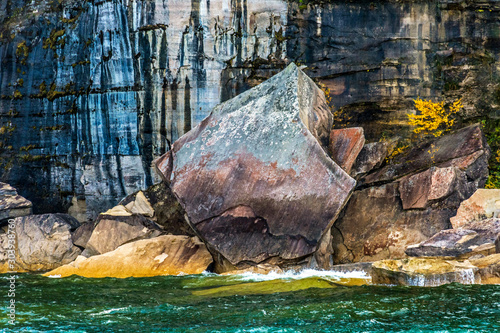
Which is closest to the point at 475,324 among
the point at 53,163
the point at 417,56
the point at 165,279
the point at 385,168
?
the point at 165,279

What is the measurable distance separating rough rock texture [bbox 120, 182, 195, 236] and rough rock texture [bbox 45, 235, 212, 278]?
1.33 meters

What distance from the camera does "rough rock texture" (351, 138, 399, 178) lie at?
48.8 feet

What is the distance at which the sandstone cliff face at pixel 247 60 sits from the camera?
656 inches

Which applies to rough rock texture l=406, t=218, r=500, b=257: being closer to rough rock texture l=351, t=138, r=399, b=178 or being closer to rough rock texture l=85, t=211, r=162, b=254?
rough rock texture l=351, t=138, r=399, b=178

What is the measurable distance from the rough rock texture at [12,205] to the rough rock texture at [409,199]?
376 inches

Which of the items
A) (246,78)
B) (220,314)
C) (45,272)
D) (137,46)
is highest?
(137,46)

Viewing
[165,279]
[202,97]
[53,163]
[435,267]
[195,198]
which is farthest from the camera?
[53,163]

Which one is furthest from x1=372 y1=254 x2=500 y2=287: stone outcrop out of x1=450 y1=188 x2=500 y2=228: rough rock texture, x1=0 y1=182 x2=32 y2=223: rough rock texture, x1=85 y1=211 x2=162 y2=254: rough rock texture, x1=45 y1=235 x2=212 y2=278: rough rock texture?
x1=0 y1=182 x2=32 y2=223: rough rock texture

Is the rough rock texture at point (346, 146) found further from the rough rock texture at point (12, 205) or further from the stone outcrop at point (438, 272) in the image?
the rough rock texture at point (12, 205)

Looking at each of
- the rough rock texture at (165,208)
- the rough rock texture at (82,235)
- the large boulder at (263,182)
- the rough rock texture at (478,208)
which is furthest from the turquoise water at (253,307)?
the rough rock texture at (165,208)

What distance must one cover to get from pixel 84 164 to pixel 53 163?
1271mm

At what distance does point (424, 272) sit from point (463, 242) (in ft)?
4.95

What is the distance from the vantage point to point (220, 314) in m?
8.53

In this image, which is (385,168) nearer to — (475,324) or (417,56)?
(417,56)
